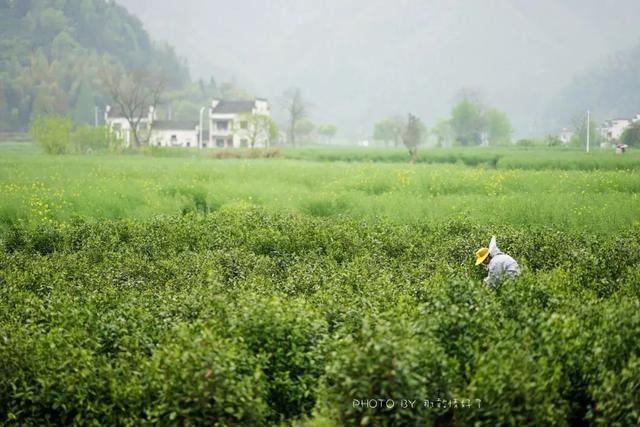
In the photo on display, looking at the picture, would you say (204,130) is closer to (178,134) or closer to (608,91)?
(178,134)

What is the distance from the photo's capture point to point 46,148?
58594 millimetres

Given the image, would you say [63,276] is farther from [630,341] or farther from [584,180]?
[584,180]

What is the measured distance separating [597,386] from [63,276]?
882 centimetres

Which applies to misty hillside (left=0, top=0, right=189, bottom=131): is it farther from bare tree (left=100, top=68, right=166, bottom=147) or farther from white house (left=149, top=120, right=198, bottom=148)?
white house (left=149, top=120, right=198, bottom=148)

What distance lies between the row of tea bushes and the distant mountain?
11346 centimetres

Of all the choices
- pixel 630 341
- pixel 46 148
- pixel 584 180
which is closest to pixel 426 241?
pixel 630 341

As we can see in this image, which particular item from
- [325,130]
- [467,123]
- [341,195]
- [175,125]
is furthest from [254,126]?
[325,130]

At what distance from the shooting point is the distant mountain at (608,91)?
407 feet

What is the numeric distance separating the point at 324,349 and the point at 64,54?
11067 centimetres

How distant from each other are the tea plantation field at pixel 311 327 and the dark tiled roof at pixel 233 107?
233 ft

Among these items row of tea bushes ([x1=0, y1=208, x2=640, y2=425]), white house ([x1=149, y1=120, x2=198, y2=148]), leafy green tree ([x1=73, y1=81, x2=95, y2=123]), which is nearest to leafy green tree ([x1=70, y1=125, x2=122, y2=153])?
white house ([x1=149, y1=120, x2=198, y2=148])

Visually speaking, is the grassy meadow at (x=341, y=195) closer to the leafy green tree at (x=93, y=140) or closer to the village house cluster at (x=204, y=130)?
the leafy green tree at (x=93, y=140)

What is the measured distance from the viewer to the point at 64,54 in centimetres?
11244

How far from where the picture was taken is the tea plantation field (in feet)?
26.7
